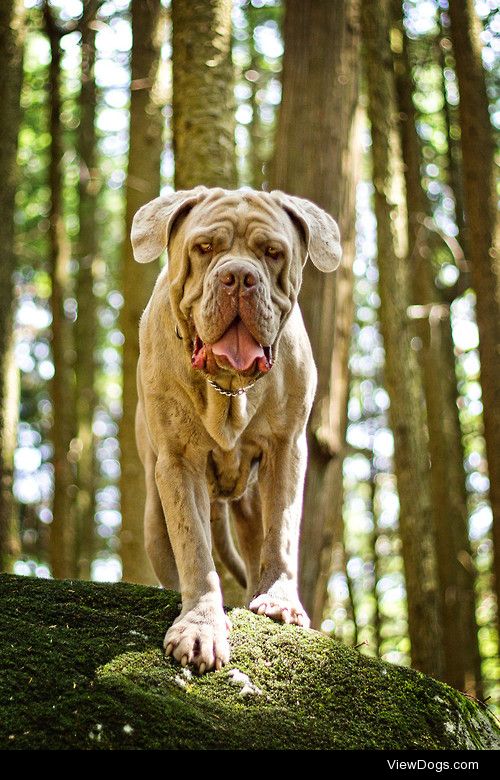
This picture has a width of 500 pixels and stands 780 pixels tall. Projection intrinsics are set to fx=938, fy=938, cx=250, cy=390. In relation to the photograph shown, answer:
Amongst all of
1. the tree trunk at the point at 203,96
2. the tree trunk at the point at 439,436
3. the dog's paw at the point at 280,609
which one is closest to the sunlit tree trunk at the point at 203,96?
the tree trunk at the point at 203,96

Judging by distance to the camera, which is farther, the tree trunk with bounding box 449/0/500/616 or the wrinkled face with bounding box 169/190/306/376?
the tree trunk with bounding box 449/0/500/616

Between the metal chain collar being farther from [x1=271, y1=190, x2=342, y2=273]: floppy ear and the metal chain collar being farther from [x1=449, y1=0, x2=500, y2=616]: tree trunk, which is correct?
[x1=449, y1=0, x2=500, y2=616]: tree trunk

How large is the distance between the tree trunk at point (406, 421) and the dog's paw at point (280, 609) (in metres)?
4.84

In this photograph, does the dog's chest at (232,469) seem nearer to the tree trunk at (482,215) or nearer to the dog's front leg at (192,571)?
the dog's front leg at (192,571)

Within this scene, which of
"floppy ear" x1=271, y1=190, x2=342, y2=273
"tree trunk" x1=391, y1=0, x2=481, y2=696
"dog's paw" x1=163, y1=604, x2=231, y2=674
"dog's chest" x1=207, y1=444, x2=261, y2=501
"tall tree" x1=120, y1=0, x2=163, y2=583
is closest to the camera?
"dog's paw" x1=163, y1=604, x2=231, y2=674

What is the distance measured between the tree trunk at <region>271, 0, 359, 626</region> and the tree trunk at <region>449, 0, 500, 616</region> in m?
2.39

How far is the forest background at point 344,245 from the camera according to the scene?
7.55 metres

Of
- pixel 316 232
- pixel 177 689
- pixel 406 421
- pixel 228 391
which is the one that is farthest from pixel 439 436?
pixel 177 689

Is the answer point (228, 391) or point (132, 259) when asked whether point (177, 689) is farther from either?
point (132, 259)

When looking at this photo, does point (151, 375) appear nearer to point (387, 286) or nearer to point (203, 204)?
point (203, 204)

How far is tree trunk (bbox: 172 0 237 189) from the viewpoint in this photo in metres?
7.42

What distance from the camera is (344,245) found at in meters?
7.64

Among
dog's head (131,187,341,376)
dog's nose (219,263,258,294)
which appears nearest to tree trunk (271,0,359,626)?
dog's head (131,187,341,376)

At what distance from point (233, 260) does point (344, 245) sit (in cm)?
338
